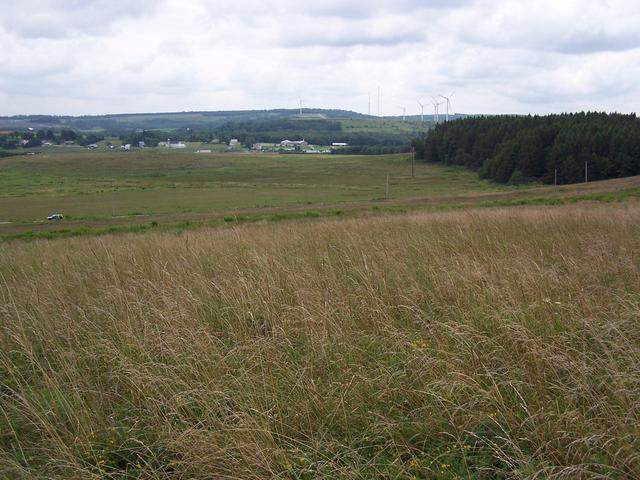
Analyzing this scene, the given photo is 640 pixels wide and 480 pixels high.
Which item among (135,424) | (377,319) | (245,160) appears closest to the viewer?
(135,424)

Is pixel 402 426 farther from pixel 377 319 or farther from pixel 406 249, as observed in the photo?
pixel 406 249

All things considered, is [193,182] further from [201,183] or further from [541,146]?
[541,146]

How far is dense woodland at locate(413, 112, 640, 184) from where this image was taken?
270 ft

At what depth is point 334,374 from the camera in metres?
4.73

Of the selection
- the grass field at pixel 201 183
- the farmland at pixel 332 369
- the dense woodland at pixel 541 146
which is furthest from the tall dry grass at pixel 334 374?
the dense woodland at pixel 541 146

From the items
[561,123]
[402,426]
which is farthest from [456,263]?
[561,123]

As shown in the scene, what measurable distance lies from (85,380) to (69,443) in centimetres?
82

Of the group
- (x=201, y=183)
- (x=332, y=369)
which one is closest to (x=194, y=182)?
(x=201, y=183)

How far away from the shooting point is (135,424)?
4195mm

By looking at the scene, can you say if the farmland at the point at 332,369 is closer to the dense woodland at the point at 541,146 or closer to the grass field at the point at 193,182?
the grass field at the point at 193,182

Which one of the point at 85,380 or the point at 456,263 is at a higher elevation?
the point at 456,263

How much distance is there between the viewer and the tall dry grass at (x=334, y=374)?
145 inches

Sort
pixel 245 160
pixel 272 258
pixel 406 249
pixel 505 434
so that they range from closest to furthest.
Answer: pixel 505 434 < pixel 272 258 < pixel 406 249 < pixel 245 160

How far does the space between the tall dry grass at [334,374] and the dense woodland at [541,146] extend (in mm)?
82494
